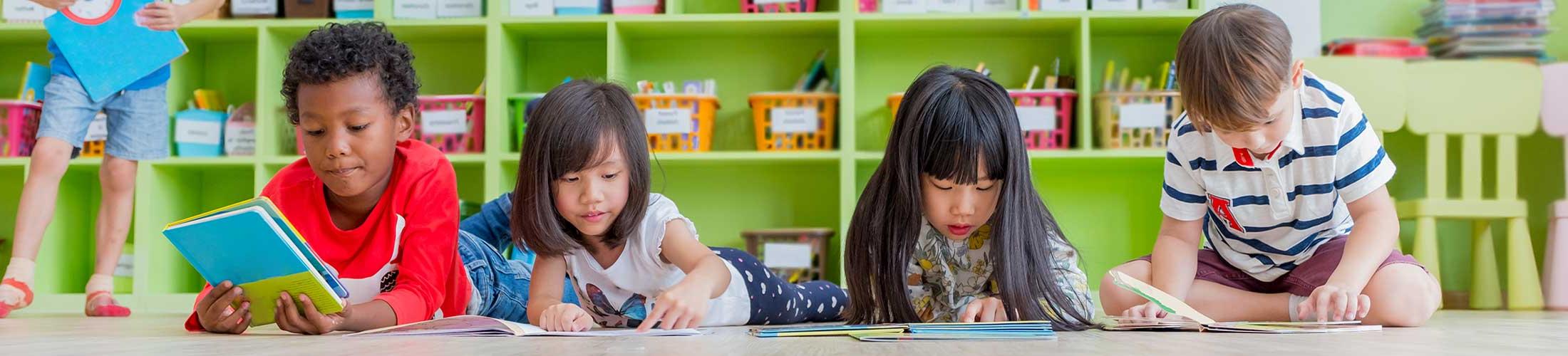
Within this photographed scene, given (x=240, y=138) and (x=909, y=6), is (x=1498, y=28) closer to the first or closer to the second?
(x=909, y=6)

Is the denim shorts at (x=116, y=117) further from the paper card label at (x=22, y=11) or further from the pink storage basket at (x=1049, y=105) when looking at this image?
the pink storage basket at (x=1049, y=105)

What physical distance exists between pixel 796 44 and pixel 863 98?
202mm

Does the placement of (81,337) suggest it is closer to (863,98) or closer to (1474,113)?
(863,98)

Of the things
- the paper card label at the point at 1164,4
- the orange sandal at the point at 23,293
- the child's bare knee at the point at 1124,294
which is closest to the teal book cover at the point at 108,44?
the orange sandal at the point at 23,293

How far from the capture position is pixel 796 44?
109 inches

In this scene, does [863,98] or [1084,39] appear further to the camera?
[863,98]

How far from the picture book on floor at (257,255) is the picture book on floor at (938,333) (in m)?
0.42

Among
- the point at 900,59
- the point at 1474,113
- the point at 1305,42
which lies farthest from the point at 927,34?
the point at 1474,113

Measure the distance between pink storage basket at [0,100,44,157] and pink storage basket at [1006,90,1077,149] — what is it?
2074 mm

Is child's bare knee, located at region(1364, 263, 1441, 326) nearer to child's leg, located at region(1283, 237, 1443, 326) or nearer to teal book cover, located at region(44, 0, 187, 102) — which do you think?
child's leg, located at region(1283, 237, 1443, 326)

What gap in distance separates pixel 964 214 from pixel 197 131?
2.00 metres

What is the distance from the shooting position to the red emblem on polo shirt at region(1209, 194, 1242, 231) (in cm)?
141

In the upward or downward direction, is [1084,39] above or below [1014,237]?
above

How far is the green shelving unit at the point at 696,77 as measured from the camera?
2.54 m
